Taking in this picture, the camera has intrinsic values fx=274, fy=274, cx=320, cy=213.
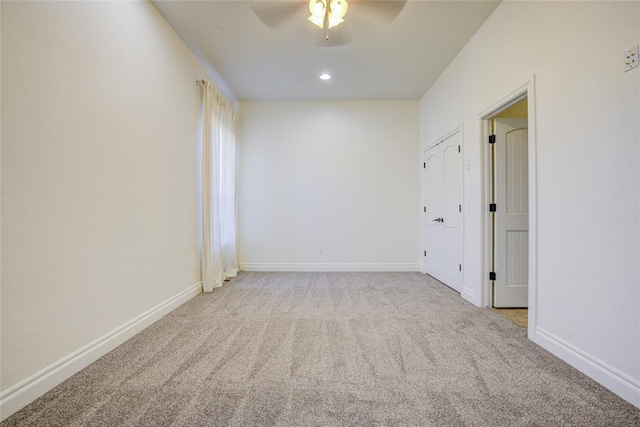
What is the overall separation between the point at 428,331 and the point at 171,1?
3589 millimetres

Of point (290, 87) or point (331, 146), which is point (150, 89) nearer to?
point (290, 87)

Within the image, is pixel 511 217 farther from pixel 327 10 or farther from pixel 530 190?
pixel 327 10

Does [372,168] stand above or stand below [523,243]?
above

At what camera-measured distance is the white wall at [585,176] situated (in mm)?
1414

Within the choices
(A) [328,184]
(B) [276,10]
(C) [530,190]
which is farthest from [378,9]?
(A) [328,184]

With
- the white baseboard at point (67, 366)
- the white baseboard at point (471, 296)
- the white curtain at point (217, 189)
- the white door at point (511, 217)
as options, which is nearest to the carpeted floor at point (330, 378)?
the white baseboard at point (67, 366)

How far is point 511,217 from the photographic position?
2.77 metres

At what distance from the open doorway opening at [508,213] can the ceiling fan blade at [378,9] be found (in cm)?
139

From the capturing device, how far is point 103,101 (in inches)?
74.5

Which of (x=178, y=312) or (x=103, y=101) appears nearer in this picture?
(x=103, y=101)

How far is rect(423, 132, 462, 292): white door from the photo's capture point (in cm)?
336

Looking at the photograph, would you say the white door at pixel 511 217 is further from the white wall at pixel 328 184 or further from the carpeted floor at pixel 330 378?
the white wall at pixel 328 184

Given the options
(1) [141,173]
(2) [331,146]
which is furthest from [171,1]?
(2) [331,146]

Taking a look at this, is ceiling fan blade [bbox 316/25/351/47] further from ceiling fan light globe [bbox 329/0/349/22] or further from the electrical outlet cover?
the electrical outlet cover
